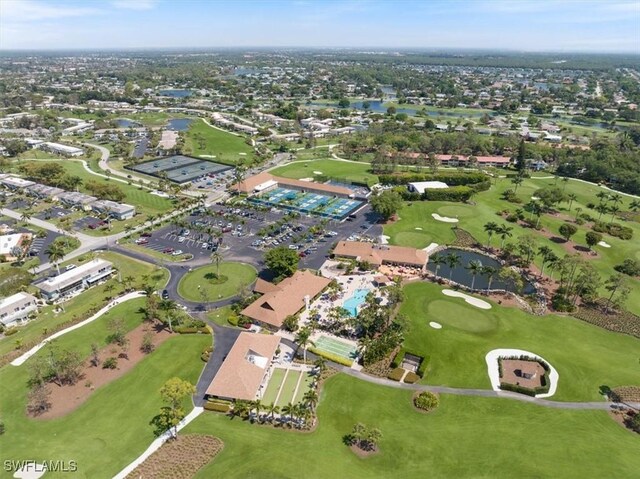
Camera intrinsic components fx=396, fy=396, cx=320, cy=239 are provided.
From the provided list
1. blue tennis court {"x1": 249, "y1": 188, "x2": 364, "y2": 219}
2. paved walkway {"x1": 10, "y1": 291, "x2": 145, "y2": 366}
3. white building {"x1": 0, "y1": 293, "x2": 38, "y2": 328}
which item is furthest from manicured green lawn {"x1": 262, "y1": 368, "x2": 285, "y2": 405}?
blue tennis court {"x1": 249, "y1": 188, "x2": 364, "y2": 219}

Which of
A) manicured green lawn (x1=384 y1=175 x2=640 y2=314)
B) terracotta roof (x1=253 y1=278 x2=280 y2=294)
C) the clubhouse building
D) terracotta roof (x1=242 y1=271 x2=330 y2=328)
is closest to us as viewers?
terracotta roof (x1=242 y1=271 x2=330 y2=328)

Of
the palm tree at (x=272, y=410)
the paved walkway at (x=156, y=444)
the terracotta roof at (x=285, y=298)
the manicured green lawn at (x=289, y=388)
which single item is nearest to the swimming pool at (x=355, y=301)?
the terracotta roof at (x=285, y=298)

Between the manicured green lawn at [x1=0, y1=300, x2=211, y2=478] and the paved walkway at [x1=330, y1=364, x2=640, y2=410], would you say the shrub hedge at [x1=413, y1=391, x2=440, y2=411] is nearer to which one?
the paved walkway at [x1=330, y1=364, x2=640, y2=410]

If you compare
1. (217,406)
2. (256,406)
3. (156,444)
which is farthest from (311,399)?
(156,444)

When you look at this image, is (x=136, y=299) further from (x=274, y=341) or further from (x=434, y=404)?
(x=434, y=404)

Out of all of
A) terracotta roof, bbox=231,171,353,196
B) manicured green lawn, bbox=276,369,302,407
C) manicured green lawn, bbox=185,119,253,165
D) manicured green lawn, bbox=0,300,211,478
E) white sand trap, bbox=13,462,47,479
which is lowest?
white sand trap, bbox=13,462,47,479

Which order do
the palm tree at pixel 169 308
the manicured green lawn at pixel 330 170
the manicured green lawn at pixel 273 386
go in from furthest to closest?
1. the manicured green lawn at pixel 330 170
2. the palm tree at pixel 169 308
3. the manicured green lawn at pixel 273 386

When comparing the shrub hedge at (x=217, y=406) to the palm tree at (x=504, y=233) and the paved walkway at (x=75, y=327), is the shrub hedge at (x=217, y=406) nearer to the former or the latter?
the paved walkway at (x=75, y=327)
